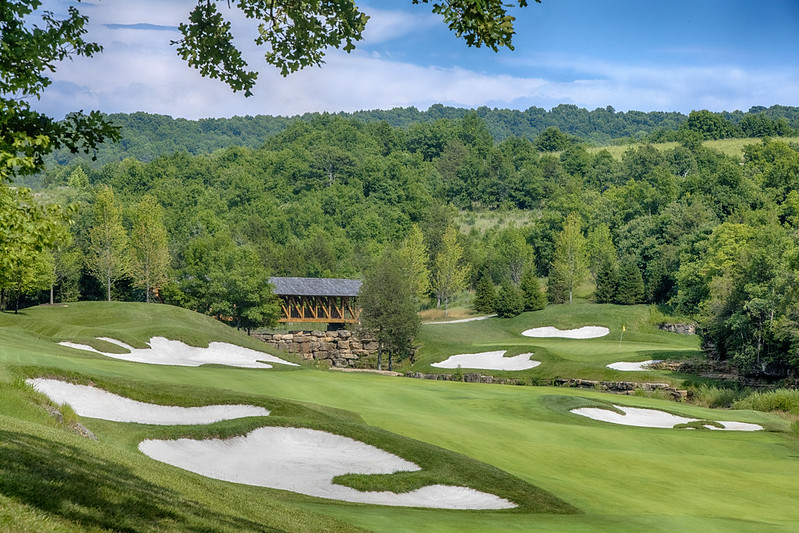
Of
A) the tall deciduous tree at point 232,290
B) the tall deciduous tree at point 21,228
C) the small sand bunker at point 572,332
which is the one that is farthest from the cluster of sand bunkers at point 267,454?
the small sand bunker at point 572,332

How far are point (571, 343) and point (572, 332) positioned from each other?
907cm

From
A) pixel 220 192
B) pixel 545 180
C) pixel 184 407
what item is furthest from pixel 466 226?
pixel 184 407

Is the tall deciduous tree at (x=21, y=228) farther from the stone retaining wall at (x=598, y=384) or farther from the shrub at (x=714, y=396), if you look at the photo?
the stone retaining wall at (x=598, y=384)

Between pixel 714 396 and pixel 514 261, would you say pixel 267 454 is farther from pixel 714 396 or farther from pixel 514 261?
pixel 514 261

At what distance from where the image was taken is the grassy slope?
10.3 meters

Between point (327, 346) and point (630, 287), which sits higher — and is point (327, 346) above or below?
below

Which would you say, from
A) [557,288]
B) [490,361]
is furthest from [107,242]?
[557,288]

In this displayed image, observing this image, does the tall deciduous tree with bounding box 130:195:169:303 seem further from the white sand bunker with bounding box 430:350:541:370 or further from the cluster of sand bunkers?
the cluster of sand bunkers

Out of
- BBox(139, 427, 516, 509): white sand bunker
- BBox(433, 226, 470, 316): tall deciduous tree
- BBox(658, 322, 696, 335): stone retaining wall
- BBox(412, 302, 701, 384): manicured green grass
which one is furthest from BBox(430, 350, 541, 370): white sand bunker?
BBox(139, 427, 516, 509): white sand bunker

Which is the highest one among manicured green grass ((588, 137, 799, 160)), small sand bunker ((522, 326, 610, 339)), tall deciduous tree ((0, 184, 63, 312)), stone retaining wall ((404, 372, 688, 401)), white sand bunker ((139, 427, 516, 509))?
manicured green grass ((588, 137, 799, 160))

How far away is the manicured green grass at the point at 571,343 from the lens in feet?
163

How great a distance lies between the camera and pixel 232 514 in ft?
33.9

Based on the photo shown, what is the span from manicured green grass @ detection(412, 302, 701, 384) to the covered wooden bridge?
24.4 feet

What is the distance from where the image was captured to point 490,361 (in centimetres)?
5500
